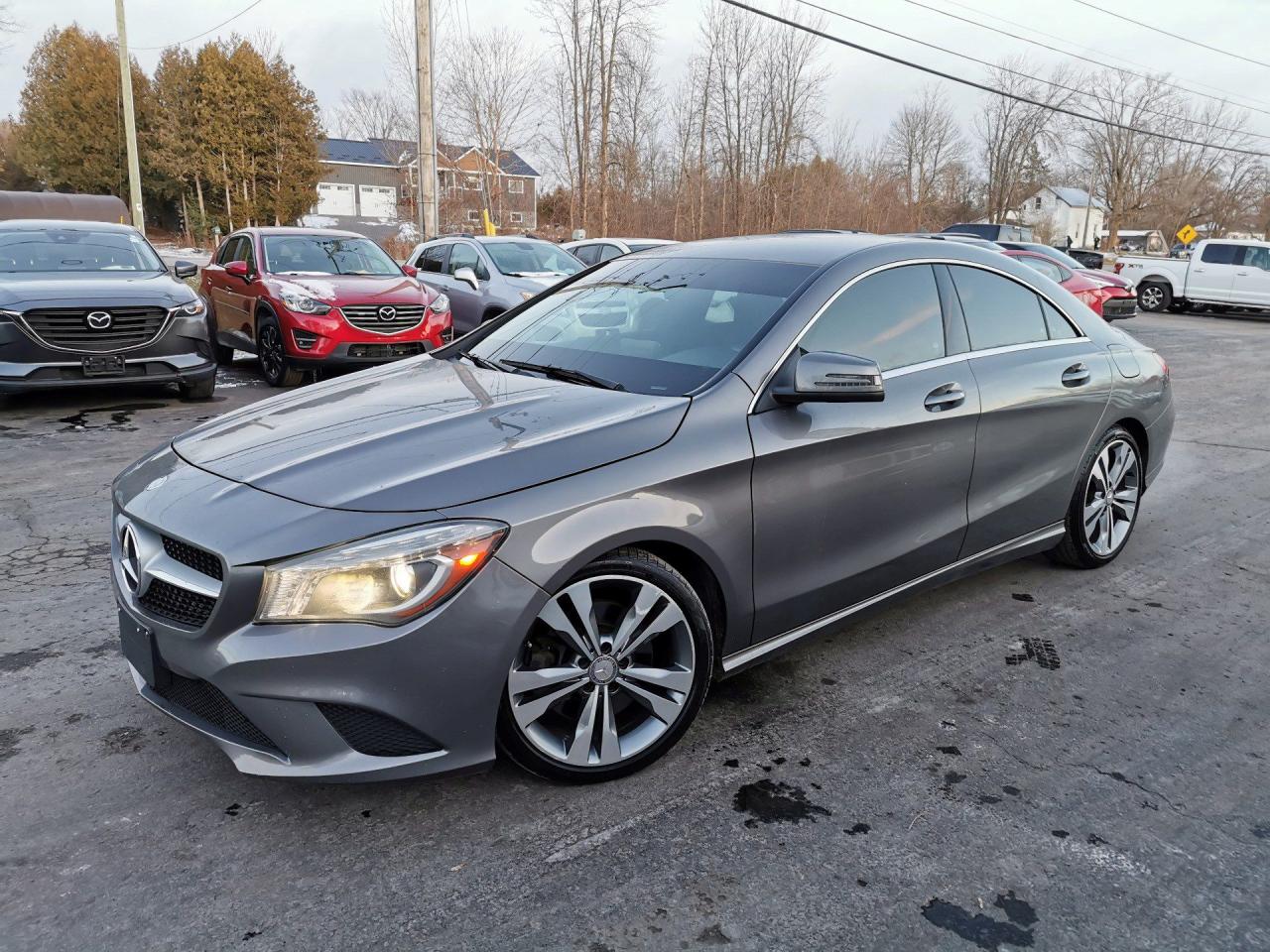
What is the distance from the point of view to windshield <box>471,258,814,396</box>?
131 inches

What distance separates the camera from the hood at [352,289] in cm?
959

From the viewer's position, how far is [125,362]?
25.9 ft

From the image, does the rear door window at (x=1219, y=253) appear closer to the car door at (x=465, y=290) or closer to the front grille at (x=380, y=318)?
the car door at (x=465, y=290)

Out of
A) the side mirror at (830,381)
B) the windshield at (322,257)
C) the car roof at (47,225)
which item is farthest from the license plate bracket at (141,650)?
the windshield at (322,257)

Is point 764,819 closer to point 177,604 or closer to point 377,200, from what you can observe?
point 177,604

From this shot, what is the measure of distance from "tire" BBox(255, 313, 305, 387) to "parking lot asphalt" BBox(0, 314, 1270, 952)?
5.85 m

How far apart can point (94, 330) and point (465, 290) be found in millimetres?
5349

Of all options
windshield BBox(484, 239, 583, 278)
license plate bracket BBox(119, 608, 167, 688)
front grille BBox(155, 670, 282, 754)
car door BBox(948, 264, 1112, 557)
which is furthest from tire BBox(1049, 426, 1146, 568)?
windshield BBox(484, 239, 583, 278)

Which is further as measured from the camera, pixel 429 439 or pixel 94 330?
pixel 94 330

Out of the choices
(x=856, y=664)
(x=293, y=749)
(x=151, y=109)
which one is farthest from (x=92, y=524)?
(x=151, y=109)

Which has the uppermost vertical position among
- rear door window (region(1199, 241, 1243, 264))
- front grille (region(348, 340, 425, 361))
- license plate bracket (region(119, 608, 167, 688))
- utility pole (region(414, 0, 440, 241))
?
utility pole (region(414, 0, 440, 241))

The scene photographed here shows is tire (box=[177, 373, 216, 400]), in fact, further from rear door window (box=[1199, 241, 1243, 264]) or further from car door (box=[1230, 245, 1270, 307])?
car door (box=[1230, 245, 1270, 307])

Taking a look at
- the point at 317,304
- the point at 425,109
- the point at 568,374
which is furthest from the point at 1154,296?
the point at 568,374

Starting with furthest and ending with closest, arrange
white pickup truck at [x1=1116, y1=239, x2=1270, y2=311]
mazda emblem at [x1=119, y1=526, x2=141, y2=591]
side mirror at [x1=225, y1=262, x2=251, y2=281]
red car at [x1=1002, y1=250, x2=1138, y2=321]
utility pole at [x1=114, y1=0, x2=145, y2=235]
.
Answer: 1. utility pole at [x1=114, y1=0, x2=145, y2=235]
2. white pickup truck at [x1=1116, y1=239, x2=1270, y2=311]
3. red car at [x1=1002, y1=250, x2=1138, y2=321]
4. side mirror at [x1=225, y1=262, x2=251, y2=281]
5. mazda emblem at [x1=119, y1=526, x2=141, y2=591]
